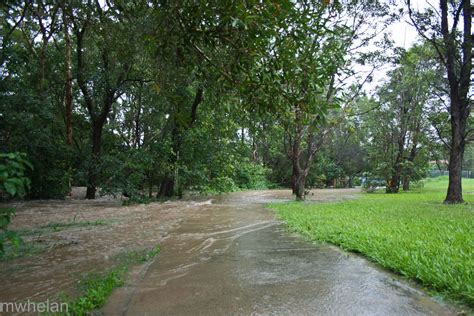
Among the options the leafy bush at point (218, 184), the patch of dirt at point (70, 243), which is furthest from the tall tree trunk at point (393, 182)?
the patch of dirt at point (70, 243)

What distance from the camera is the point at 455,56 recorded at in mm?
12992

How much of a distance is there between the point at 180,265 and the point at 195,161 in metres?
11.3

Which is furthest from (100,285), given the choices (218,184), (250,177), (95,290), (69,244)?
(250,177)

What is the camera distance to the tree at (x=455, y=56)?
12.5 meters

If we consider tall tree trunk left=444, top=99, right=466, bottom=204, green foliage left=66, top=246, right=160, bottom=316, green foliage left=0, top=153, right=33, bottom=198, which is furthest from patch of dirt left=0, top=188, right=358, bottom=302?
tall tree trunk left=444, top=99, right=466, bottom=204

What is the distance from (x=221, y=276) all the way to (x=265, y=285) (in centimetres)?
63

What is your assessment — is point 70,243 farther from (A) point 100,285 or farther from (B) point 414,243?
(B) point 414,243

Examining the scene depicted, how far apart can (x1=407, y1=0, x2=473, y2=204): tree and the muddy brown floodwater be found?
30.4ft

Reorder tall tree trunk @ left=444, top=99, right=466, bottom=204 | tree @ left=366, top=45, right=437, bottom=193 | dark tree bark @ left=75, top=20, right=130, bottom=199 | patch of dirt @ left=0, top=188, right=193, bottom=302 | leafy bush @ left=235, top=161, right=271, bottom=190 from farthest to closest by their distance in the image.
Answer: leafy bush @ left=235, top=161, right=271, bottom=190, tree @ left=366, top=45, right=437, bottom=193, dark tree bark @ left=75, top=20, right=130, bottom=199, tall tree trunk @ left=444, top=99, right=466, bottom=204, patch of dirt @ left=0, top=188, right=193, bottom=302

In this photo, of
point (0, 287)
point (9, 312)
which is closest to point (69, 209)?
point (0, 287)

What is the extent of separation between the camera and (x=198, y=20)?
4867 mm

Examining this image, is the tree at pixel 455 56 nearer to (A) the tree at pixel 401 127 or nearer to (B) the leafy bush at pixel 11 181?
(A) the tree at pixel 401 127

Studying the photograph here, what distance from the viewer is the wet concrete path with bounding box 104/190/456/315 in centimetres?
326

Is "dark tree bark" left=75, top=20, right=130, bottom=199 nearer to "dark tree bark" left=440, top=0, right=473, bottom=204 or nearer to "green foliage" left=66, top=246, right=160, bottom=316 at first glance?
"green foliage" left=66, top=246, right=160, bottom=316
